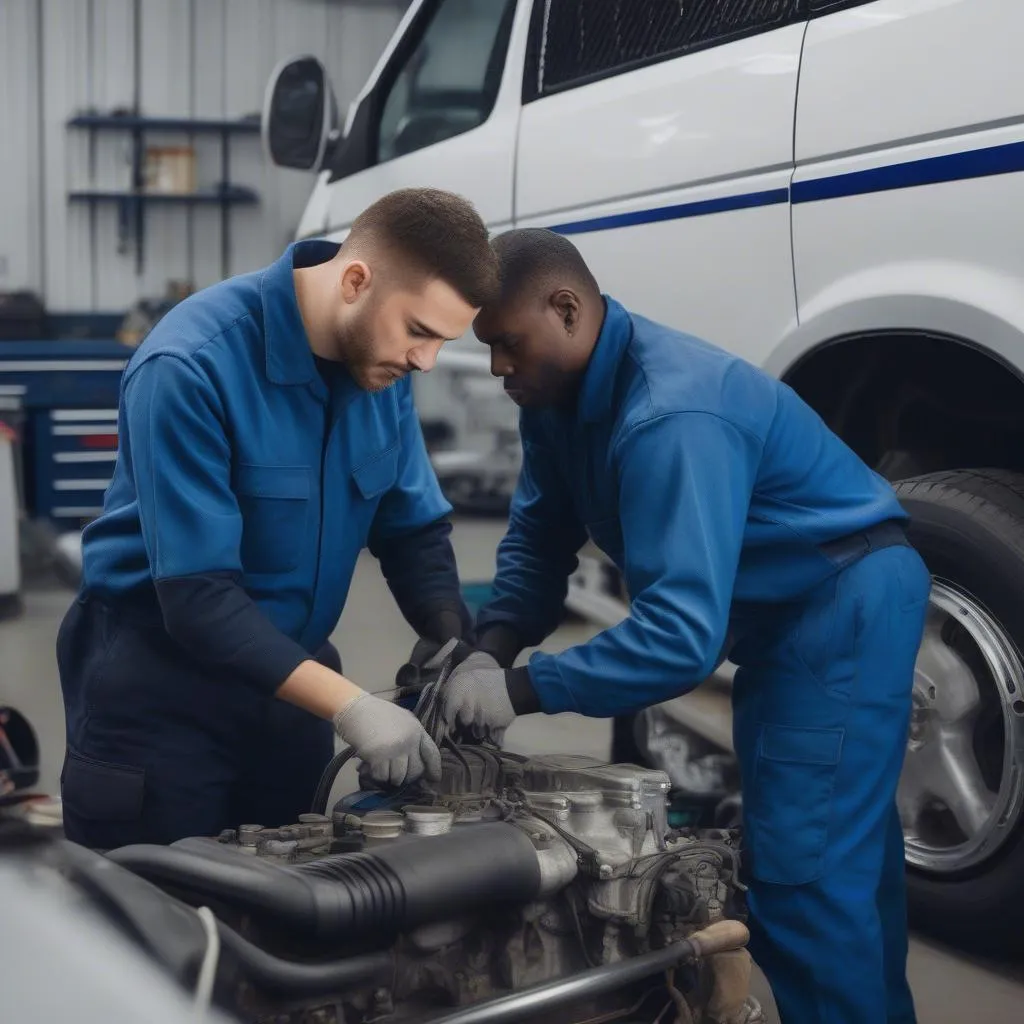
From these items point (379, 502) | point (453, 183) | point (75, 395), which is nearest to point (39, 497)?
point (75, 395)

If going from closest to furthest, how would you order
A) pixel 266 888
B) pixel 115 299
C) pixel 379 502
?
pixel 266 888 → pixel 379 502 → pixel 115 299

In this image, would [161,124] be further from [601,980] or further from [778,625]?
[601,980]

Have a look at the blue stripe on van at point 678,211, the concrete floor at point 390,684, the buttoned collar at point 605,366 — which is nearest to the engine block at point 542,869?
the buttoned collar at point 605,366

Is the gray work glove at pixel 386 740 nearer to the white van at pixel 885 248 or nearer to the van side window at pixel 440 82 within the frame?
the white van at pixel 885 248

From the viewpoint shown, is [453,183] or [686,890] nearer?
[686,890]

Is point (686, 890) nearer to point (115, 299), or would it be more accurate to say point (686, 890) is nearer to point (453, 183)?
point (453, 183)

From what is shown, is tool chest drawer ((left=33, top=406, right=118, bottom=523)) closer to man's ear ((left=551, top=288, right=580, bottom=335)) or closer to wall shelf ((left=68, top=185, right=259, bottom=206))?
wall shelf ((left=68, top=185, right=259, bottom=206))

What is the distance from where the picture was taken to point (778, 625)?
85.3 inches

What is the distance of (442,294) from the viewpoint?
6.49 ft

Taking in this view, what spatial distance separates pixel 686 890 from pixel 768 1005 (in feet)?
2.86

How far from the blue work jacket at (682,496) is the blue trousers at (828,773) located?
78mm

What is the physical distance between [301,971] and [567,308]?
1053mm

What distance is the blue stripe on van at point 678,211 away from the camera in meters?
2.74

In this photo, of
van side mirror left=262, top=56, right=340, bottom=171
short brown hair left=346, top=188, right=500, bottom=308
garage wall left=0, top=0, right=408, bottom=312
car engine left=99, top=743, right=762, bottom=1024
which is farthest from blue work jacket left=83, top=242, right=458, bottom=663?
garage wall left=0, top=0, right=408, bottom=312
